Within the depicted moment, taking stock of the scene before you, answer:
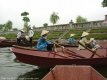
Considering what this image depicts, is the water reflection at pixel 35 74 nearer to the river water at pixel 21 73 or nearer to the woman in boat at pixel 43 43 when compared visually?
the river water at pixel 21 73

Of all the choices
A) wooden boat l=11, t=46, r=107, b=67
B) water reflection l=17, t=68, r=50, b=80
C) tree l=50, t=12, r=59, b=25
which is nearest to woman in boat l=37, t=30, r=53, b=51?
wooden boat l=11, t=46, r=107, b=67

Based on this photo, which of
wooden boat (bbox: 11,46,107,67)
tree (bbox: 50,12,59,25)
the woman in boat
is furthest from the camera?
tree (bbox: 50,12,59,25)

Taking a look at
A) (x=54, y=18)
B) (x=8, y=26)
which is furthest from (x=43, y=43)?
(x=8, y=26)

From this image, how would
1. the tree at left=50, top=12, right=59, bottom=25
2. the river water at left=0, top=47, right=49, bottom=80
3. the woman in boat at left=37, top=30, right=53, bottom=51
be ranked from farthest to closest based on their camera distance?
the tree at left=50, top=12, right=59, bottom=25
the woman in boat at left=37, top=30, right=53, bottom=51
the river water at left=0, top=47, right=49, bottom=80

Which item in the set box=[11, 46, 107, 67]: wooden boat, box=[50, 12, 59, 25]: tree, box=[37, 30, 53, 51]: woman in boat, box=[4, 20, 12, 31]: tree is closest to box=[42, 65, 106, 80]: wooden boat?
box=[11, 46, 107, 67]: wooden boat

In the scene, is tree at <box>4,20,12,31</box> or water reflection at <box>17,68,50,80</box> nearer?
water reflection at <box>17,68,50,80</box>

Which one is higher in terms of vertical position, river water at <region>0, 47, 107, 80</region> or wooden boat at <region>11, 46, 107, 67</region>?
wooden boat at <region>11, 46, 107, 67</region>

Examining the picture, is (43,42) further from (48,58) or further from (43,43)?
(48,58)

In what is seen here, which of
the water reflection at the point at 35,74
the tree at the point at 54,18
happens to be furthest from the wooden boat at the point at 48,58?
the tree at the point at 54,18

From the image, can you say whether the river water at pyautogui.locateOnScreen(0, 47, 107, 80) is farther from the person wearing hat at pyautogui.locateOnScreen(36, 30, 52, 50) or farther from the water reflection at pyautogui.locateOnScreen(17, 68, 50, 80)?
the person wearing hat at pyautogui.locateOnScreen(36, 30, 52, 50)

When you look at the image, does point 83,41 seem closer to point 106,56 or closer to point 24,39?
point 106,56

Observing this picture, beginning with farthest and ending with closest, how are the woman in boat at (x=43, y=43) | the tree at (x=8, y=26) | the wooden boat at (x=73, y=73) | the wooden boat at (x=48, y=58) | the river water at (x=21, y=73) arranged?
1. the tree at (x=8, y=26)
2. the woman in boat at (x=43, y=43)
3. the wooden boat at (x=48, y=58)
4. the river water at (x=21, y=73)
5. the wooden boat at (x=73, y=73)

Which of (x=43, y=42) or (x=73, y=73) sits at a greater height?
(x=43, y=42)

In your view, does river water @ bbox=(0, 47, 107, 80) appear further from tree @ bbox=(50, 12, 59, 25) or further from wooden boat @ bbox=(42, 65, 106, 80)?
tree @ bbox=(50, 12, 59, 25)
